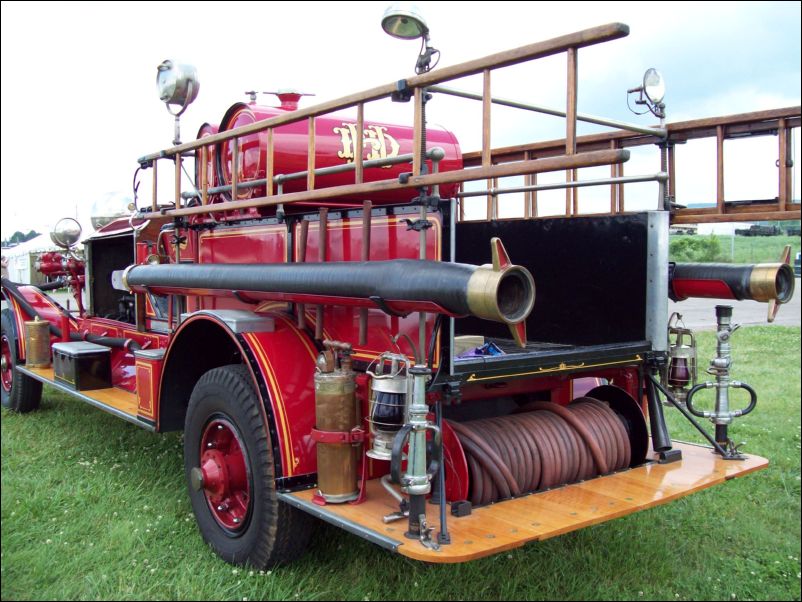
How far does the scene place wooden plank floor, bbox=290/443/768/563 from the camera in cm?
264

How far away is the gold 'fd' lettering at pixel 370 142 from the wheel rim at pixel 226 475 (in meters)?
1.72

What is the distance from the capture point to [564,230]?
419 centimetres

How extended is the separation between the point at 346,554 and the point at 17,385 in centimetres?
442

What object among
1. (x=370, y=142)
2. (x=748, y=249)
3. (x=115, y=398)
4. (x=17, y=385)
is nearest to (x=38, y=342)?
(x=17, y=385)

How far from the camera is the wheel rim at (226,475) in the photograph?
11.6 ft

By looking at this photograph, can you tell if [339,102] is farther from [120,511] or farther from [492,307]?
[120,511]

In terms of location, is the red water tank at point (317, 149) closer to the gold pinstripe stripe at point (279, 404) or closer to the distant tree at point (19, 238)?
the gold pinstripe stripe at point (279, 404)

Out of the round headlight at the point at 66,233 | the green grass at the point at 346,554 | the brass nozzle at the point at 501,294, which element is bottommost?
the green grass at the point at 346,554

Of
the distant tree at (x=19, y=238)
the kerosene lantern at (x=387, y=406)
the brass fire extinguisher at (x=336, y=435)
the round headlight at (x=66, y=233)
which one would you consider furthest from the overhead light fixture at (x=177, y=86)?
the distant tree at (x=19, y=238)

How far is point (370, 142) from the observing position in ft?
15.3

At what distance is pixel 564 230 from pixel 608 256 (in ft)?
1.05

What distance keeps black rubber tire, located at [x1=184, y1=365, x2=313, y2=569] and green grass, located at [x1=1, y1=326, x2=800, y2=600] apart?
0.09 metres

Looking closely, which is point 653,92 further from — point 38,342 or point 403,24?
point 38,342

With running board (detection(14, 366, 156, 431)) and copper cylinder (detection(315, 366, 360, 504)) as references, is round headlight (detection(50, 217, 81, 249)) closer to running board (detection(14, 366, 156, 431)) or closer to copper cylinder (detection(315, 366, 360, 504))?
running board (detection(14, 366, 156, 431))
